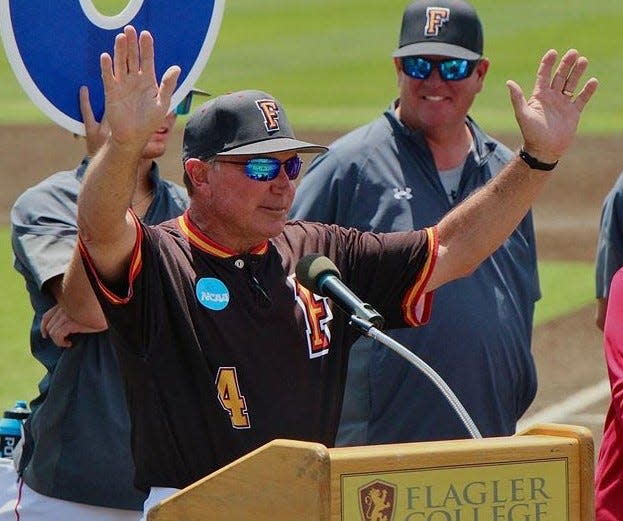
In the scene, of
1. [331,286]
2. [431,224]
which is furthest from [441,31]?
[331,286]

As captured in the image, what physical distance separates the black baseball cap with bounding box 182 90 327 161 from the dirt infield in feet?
16.3

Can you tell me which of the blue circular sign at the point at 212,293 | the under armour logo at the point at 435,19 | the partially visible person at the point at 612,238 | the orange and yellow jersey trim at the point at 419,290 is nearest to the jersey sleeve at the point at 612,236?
the partially visible person at the point at 612,238

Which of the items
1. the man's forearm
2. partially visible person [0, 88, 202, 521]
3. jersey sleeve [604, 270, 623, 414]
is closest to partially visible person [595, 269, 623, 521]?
jersey sleeve [604, 270, 623, 414]

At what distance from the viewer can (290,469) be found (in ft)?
10.2

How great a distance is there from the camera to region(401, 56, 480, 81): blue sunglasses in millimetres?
6262

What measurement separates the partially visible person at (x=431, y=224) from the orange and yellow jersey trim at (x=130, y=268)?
6.15ft

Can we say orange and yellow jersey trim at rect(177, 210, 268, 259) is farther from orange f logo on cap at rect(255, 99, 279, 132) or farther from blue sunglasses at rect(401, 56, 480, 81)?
blue sunglasses at rect(401, 56, 480, 81)

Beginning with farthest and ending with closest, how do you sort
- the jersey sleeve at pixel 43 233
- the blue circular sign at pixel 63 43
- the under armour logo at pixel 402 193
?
the under armour logo at pixel 402 193, the jersey sleeve at pixel 43 233, the blue circular sign at pixel 63 43

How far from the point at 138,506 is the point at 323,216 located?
1545mm

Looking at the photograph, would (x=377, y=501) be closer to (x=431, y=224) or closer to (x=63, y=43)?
(x=63, y=43)

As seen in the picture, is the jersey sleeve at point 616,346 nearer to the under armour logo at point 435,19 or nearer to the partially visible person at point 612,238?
the partially visible person at point 612,238

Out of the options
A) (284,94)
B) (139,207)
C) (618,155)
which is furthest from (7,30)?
(284,94)

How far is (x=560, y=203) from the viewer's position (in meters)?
15.9

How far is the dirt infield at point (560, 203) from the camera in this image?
10555mm
